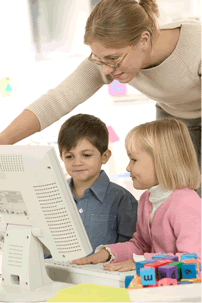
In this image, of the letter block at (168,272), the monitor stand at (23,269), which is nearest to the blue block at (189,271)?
the letter block at (168,272)

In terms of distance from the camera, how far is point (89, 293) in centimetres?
74

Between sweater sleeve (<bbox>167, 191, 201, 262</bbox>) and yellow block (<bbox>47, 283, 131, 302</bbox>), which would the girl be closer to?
sweater sleeve (<bbox>167, 191, 201, 262</bbox>)

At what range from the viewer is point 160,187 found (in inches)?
43.1

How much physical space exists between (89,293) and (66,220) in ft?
0.55

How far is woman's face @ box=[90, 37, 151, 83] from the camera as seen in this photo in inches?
45.3

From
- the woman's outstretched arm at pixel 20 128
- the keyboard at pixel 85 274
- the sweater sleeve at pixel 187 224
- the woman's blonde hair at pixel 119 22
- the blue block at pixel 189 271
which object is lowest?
the keyboard at pixel 85 274

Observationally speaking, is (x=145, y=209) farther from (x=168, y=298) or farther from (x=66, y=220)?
(x=168, y=298)

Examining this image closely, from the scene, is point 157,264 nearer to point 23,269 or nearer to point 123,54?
point 23,269

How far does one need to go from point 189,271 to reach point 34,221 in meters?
0.39

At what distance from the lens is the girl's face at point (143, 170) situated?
112 cm

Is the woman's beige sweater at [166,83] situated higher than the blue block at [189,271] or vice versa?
the woman's beige sweater at [166,83]

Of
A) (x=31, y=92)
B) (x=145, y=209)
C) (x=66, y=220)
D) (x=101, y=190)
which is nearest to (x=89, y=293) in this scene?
(x=66, y=220)

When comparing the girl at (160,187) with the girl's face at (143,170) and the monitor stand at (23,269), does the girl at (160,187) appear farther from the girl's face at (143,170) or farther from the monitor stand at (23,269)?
the monitor stand at (23,269)

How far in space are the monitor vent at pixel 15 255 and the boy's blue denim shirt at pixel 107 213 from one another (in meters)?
0.49
